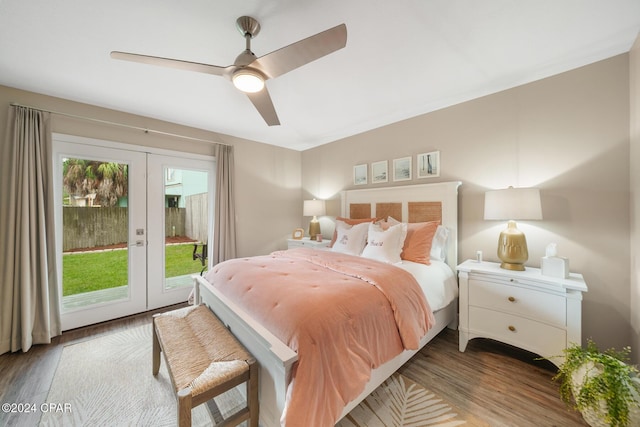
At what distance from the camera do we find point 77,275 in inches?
109

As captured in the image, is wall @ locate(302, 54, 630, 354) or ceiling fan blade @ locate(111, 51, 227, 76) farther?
wall @ locate(302, 54, 630, 354)

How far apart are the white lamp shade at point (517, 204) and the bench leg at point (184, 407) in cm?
254

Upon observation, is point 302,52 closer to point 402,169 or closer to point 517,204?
point 517,204

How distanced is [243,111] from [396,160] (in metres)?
2.12

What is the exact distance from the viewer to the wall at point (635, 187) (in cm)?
173

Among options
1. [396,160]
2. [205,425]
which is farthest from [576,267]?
[205,425]

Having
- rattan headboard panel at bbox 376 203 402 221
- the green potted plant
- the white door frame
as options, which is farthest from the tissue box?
the white door frame

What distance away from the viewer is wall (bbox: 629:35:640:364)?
68.3 inches

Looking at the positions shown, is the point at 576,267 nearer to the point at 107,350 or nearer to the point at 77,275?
the point at 107,350

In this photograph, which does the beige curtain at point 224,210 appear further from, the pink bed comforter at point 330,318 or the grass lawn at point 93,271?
the pink bed comforter at point 330,318

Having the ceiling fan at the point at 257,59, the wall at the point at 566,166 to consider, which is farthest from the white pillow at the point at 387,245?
the ceiling fan at the point at 257,59

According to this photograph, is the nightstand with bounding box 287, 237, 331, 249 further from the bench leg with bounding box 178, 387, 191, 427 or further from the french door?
the bench leg with bounding box 178, 387, 191, 427

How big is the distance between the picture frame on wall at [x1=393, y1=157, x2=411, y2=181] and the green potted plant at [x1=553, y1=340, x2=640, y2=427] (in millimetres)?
2281

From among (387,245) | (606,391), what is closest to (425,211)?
(387,245)
